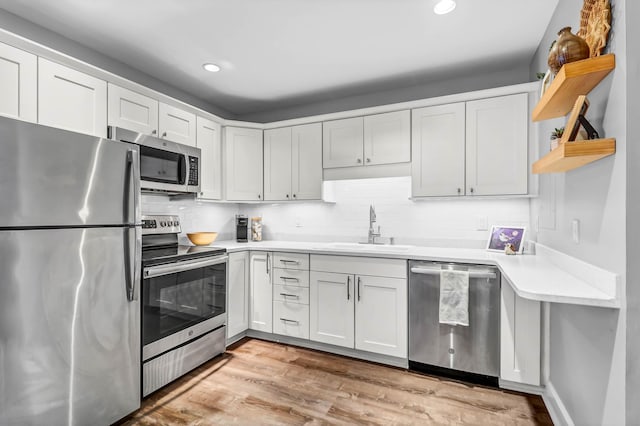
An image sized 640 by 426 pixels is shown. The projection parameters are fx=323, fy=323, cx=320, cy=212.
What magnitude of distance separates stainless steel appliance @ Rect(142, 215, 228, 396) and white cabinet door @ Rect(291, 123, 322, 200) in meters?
1.09

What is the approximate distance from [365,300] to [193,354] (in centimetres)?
144

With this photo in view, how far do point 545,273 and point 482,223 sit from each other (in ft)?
3.98

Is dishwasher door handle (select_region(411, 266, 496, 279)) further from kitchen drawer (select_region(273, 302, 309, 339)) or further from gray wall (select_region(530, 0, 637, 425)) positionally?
kitchen drawer (select_region(273, 302, 309, 339))

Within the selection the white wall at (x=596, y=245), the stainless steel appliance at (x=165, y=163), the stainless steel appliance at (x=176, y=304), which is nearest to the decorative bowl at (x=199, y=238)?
the stainless steel appliance at (x=176, y=304)

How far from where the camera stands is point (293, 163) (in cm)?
351

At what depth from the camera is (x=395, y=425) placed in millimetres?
1914

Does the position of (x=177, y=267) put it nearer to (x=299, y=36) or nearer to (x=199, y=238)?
(x=199, y=238)

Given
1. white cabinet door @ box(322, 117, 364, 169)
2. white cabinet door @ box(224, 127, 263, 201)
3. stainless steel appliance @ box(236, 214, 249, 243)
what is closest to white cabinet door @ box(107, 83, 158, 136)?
white cabinet door @ box(224, 127, 263, 201)

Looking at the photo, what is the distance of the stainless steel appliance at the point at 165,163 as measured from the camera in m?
2.48

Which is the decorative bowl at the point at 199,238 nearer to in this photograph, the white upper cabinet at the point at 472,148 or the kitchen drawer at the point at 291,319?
the kitchen drawer at the point at 291,319

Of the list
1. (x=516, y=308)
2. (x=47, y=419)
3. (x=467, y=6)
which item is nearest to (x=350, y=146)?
(x=467, y=6)

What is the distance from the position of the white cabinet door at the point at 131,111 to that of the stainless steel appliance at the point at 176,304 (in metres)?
0.75

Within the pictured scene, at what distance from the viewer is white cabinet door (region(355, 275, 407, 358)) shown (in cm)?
262

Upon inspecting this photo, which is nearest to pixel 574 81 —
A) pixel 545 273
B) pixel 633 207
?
pixel 633 207
